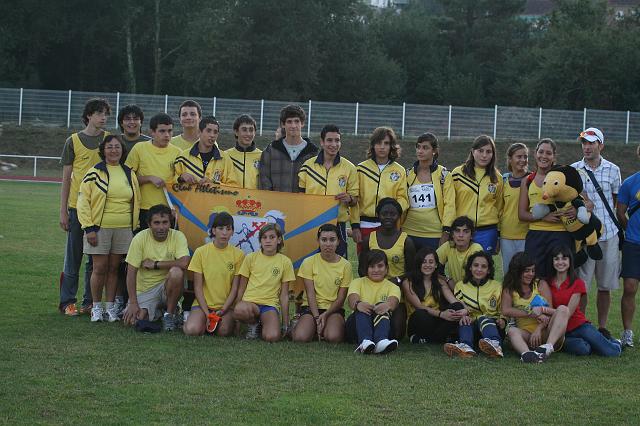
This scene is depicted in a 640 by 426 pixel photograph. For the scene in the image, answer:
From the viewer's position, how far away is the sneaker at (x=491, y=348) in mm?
7708

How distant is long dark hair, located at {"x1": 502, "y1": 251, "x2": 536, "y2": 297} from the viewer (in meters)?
8.09

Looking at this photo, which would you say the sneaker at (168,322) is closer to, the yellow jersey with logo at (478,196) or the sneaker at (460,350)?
the sneaker at (460,350)

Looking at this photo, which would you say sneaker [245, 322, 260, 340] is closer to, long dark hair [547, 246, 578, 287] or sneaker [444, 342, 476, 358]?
sneaker [444, 342, 476, 358]

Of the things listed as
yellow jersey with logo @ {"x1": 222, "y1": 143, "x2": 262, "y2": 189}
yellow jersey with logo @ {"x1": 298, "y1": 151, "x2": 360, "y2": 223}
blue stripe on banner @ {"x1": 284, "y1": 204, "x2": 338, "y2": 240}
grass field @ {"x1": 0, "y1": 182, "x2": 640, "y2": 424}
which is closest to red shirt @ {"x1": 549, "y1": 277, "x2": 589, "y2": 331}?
grass field @ {"x1": 0, "y1": 182, "x2": 640, "y2": 424}

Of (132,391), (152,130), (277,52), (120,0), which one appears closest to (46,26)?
(120,0)

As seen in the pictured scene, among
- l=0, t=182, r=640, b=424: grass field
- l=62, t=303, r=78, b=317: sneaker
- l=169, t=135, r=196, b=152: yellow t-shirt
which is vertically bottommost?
l=0, t=182, r=640, b=424: grass field

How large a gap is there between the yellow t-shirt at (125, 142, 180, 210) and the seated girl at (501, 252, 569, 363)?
3.29m

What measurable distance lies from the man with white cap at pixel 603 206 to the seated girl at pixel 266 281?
8.74 feet

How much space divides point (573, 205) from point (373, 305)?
1929mm

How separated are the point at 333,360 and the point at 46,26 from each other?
1719 inches

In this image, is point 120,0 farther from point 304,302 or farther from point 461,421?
point 461,421

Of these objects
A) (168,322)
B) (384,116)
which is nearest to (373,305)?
(168,322)

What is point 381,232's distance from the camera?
28.2 ft

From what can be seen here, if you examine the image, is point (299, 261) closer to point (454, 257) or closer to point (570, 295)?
point (454, 257)
